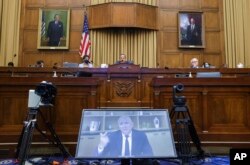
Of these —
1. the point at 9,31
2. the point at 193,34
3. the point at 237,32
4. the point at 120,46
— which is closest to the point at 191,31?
the point at 193,34

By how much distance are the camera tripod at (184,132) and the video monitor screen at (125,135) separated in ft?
2.31

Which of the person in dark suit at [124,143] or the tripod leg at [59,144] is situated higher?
the person in dark suit at [124,143]

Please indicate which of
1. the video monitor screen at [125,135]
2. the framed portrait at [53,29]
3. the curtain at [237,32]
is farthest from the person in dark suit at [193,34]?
the video monitor screen at [125,135]

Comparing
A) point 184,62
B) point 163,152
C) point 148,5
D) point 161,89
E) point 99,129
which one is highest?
point 148,5

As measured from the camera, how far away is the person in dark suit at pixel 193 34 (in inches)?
383

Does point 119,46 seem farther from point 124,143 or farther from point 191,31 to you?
point 124,143

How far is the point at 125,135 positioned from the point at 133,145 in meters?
0.14

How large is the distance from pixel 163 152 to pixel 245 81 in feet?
7.96

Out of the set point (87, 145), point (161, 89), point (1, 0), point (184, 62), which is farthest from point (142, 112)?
point (1, 0)

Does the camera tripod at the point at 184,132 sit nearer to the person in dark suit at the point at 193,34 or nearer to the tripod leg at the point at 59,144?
the tripod leg at the point at 59,144

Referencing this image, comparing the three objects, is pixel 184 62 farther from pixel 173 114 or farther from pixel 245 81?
pixel 173 114

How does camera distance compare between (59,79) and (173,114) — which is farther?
(59,79)

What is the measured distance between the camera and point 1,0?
31.0 feet

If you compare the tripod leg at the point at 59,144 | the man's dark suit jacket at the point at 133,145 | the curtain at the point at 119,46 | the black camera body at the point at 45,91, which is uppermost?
the curtain at the point at 119,46
